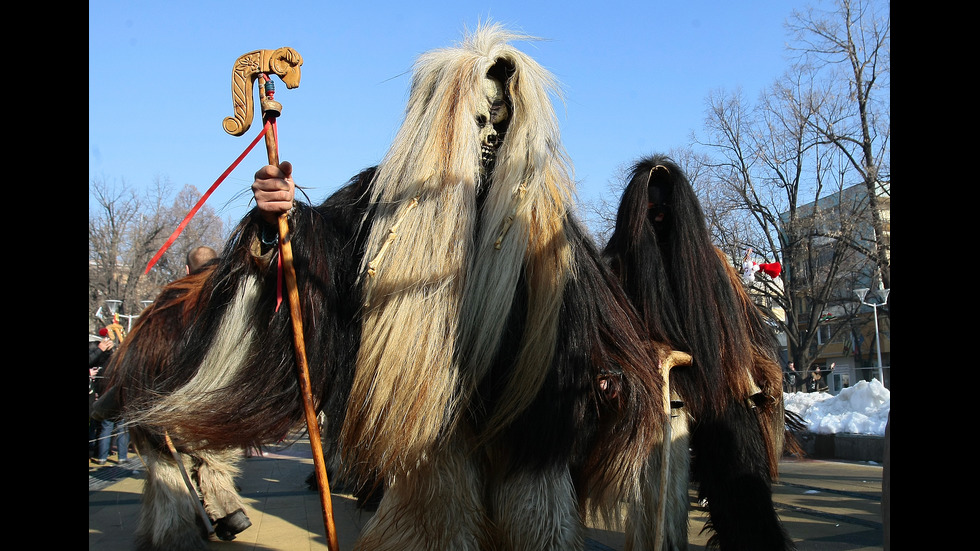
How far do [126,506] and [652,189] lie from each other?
603 cm

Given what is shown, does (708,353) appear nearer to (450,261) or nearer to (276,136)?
(450,261)

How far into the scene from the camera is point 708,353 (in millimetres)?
3811

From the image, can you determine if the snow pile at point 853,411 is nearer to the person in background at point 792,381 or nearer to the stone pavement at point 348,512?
the stone pavement at point 348,512

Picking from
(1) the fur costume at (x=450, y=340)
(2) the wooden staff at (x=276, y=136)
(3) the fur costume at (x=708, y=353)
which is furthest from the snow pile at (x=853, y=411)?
(2) the wooden staff at (x=276, y=136)

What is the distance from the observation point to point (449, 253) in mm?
2717

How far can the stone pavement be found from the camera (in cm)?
508

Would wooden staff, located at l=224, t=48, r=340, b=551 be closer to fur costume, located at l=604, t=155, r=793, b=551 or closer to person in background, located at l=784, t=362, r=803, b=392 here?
fur costume, located at l=604, t=155, r=793, b=551

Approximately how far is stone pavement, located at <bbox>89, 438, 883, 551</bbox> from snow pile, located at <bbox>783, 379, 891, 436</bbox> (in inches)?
32.7

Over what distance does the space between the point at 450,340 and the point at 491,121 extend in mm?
987

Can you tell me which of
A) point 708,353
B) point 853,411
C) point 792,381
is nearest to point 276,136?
point 708,353

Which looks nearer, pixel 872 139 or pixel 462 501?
pixel 462 501

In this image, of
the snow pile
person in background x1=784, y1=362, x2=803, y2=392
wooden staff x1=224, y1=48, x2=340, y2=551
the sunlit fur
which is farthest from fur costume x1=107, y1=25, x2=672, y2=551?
person in background x1=784, y1=362, x2=803, y2=392
